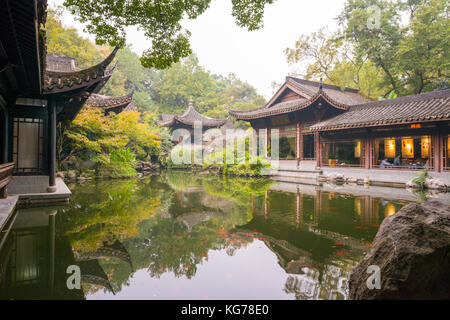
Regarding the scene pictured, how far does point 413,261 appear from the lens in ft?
6.31

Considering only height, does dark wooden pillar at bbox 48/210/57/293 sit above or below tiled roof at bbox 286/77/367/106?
below

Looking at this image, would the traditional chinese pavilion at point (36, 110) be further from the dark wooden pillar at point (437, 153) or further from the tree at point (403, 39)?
the tree at point (403, 39)

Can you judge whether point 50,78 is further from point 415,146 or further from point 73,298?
point 415,146

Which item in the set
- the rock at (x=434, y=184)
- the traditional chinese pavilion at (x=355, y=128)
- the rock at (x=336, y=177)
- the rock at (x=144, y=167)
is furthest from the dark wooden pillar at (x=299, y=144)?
the rock at (x=144, y=167)

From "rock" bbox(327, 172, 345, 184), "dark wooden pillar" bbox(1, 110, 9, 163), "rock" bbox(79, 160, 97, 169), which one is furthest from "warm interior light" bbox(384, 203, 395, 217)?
"rock" bbox(79, 160, 97, 169)

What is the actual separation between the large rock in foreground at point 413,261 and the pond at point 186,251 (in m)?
0.54

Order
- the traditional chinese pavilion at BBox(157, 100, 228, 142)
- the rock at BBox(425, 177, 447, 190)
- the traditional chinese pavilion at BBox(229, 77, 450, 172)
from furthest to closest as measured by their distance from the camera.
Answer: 1. the traditional chinese pavilion at BBox(157, 100, 228, 142)
2. the traditional chinese pavilion at BBox(229, 77, 450, 172)
3. the rock at BBox(425, 177, 447, 190)

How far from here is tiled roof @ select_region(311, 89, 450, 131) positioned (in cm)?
1054

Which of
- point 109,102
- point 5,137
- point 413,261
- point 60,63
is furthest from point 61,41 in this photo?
point 413,261

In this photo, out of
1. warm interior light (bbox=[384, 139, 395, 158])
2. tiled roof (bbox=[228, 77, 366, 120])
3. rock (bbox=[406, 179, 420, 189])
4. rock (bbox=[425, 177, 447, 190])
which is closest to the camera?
rock (bbox=[425, 177, 447, 190])

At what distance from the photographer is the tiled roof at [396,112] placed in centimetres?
1054

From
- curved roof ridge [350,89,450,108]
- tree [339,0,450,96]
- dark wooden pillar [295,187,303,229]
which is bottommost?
dark wooden pillar [295,187,303,229]

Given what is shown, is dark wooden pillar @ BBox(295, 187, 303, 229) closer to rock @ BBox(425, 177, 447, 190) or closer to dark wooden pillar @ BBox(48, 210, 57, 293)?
dark wooden pillar @ BBox(48, 210, 57, 293)

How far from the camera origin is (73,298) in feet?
7.66
